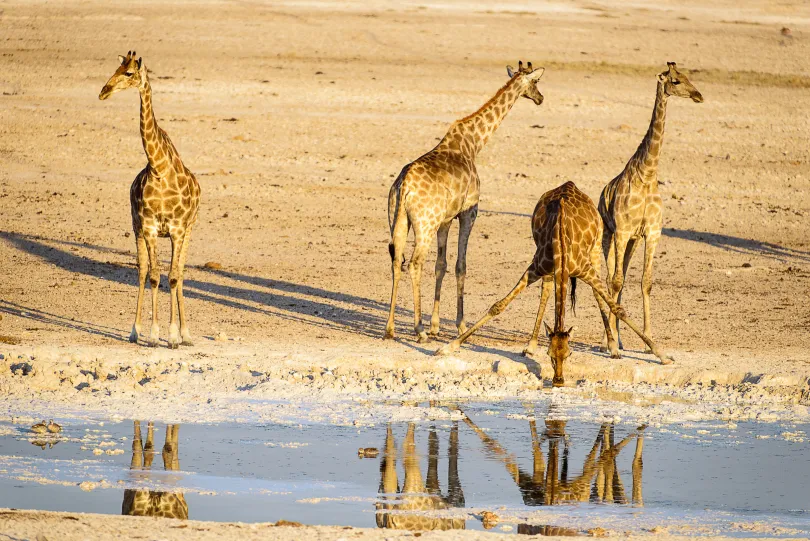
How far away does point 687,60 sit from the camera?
32531 millimetres

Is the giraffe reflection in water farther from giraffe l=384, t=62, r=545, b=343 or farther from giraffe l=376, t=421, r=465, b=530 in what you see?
giraffe l=384, t=62, r=545, b=343

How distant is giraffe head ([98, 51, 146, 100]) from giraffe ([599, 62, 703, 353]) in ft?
14.8

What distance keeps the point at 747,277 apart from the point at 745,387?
6135 millimetres

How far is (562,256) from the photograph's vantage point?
11766mm

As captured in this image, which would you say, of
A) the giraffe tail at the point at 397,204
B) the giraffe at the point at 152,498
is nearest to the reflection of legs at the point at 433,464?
the giraffe at the point at 152,498

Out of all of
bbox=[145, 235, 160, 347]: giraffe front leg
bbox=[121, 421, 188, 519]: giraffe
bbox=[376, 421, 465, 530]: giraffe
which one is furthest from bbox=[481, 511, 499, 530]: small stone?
bbox=[145, 235, 160, 347]: giraffe front leg

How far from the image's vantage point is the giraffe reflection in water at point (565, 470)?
8531 mm

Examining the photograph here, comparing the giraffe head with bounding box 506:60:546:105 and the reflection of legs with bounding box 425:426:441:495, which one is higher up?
the giraffe head with bounding box 506:60:546:105

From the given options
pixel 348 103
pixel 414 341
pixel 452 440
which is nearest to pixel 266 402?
pixel 452 440

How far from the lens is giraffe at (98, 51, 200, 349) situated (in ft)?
41.2

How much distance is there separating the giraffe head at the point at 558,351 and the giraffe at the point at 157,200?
3490mm

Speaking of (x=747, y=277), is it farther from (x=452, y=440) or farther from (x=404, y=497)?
(x=404, y=497)

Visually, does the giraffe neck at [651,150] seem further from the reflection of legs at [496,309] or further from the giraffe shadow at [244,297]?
the giraffe shadow at [244,297]

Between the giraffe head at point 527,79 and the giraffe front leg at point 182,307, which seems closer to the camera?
the giraffe front leg at point 182,307
